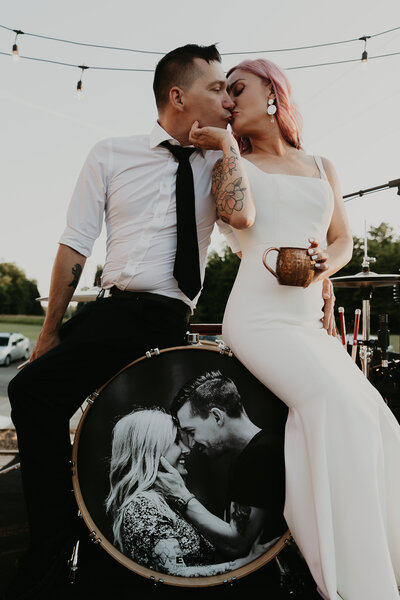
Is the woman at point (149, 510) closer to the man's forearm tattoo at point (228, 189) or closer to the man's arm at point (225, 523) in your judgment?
the man's arm at point (225, 523)

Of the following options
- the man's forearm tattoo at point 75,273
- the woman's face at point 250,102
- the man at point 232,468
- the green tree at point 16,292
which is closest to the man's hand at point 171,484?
the man at point 232,468

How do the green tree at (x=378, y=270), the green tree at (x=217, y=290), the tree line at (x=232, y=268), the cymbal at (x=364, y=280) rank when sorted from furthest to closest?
1. the green tree at (x=217, y=290)
2. the tree line at (x=232, y=268)
3. the green tree at (x=378, y=270)
4. the cymbal at (x=364, y=280)

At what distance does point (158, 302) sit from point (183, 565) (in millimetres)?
1209

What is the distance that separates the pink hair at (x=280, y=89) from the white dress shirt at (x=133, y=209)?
20.2 inches

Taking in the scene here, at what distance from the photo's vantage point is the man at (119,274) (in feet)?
6.83

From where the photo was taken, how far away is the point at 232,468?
2.11 m

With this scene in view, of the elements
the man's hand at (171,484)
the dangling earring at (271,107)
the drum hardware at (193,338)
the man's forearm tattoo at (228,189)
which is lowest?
the man's hand at (171,484)

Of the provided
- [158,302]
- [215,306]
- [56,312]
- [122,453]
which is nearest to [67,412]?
[122,453]

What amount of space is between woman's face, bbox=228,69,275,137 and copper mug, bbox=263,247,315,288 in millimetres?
875

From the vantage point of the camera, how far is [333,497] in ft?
6.09

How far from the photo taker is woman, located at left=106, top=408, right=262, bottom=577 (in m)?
2.06

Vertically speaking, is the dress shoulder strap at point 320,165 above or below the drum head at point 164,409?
above

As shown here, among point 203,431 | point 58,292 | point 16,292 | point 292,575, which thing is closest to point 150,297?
point 58,292

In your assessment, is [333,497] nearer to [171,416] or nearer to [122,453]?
[171,416]
